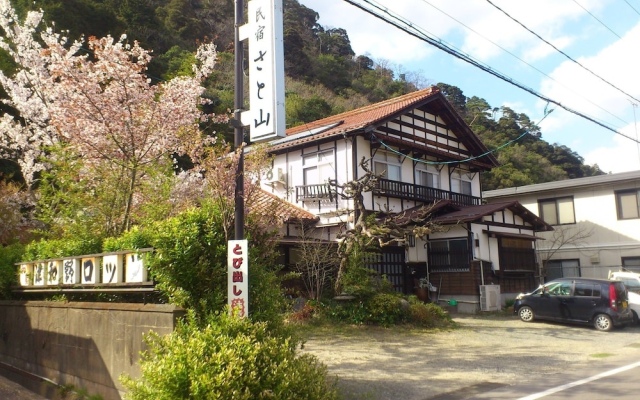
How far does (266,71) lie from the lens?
7.07m

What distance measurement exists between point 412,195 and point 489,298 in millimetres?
4979

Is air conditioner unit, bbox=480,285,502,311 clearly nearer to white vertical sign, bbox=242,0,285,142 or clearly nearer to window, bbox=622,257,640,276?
window, bbox=622,257,640,276

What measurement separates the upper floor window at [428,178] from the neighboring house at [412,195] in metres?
0.04

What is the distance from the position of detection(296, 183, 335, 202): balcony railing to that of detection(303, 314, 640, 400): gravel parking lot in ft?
23.4

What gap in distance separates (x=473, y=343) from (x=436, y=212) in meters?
9.38

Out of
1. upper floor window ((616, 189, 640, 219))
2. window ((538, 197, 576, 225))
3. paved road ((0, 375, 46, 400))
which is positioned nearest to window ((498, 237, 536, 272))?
window ((538, 197, 576, 225))

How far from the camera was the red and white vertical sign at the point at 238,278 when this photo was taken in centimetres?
627

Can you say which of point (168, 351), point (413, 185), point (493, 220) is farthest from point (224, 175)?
point (493, 220)

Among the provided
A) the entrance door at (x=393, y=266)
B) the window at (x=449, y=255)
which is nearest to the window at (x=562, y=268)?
the window at (x=449, y=255)

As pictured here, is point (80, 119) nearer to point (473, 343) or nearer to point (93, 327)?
point (93, 327)

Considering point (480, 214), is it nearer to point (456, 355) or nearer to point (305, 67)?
point (456, 355)

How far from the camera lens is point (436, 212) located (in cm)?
2191

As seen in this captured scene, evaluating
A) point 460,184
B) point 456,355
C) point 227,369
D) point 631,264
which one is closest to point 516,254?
point 460,184

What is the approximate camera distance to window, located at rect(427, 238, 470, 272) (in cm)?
2073
